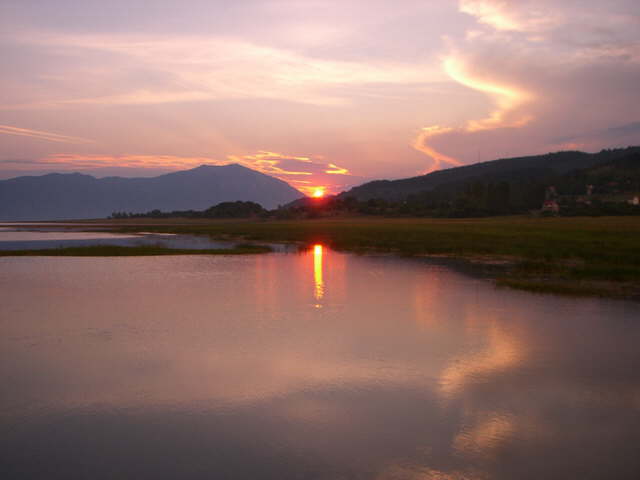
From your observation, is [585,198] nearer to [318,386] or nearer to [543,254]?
[543,254]

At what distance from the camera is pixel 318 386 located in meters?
12.7

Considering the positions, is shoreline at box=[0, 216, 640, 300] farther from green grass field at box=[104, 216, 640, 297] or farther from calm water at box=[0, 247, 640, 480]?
calm water at box=[0, 247, 640, 480]

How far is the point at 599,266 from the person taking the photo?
33062 mm

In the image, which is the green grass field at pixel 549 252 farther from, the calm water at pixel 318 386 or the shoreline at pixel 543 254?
the calm water at pixel 318 386

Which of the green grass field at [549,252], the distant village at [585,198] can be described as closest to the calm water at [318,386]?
the green grass field at [549,252]

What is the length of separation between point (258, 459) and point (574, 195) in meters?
172

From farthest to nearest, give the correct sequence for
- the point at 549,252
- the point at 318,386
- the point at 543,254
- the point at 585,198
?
1. the point at 585,198
2. the point at 549,252
3. the point at 543,254
4. the point at 318,386

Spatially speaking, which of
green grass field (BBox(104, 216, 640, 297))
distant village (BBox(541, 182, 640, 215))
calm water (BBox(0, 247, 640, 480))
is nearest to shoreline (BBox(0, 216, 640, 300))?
green grass field (BBox(104, 216, 640, 297))

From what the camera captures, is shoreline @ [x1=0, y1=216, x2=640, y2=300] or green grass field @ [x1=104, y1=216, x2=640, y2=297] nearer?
shoreline @ [x1=0, y1=216, x2=640, y2=300]

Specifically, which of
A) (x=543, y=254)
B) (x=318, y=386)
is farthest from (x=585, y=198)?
(x=318, y=386)

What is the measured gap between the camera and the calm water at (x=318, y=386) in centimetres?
920

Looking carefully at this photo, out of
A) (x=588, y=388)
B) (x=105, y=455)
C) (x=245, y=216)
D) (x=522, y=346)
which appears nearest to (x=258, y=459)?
(x=105, y=455)

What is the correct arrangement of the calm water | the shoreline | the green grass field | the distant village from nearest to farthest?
the calm water → the shoreline → the green grass field → the distant village

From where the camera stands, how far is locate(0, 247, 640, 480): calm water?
362 inches
